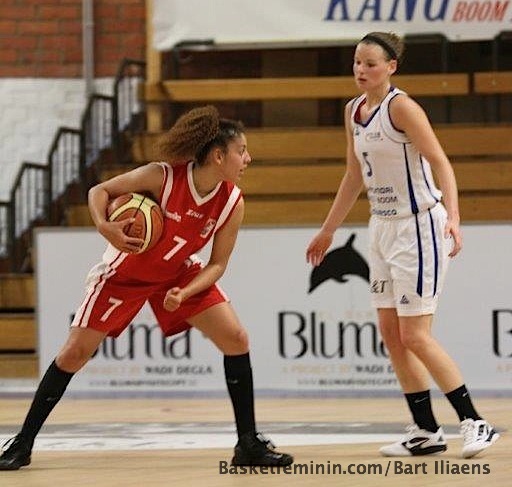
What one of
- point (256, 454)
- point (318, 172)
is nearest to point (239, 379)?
point (256, 454)

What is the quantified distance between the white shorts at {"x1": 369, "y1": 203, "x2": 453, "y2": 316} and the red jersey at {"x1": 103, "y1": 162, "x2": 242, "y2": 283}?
2.11 ft

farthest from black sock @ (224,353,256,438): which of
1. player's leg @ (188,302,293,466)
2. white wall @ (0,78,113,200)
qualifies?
white wall @ (0,78,113,200)

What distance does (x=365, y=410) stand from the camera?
842 cm

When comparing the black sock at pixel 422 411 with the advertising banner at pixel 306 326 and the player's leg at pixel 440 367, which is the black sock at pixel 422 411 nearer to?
the player's leg at pixel 440 367

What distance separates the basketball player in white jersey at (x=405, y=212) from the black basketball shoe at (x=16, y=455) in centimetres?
142

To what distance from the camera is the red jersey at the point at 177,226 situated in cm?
572

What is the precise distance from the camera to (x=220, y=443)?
22.2 ft

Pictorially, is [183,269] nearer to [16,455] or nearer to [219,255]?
[219,255]

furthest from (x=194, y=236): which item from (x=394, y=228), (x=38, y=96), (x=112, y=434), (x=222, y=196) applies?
(x=38, y=96)

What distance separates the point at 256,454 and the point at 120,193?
109 centimetres

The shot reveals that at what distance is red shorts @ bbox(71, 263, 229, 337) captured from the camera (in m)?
5.77

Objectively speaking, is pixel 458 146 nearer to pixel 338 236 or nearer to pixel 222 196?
pixel 338 236

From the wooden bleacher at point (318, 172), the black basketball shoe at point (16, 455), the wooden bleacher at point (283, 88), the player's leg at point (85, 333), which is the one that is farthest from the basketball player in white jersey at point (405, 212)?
the wooden bleacher at point (283, 88)

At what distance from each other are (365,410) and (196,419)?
3.21 feet
